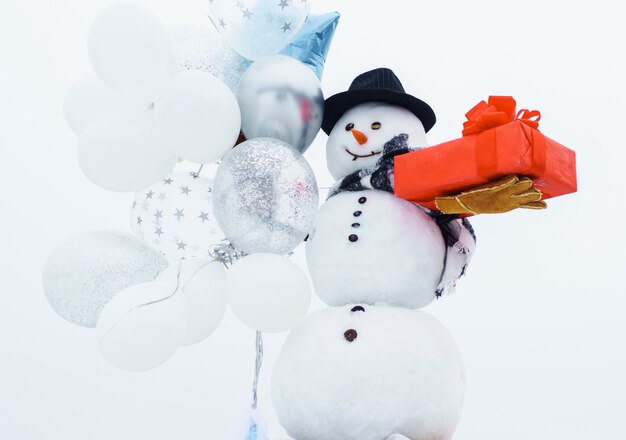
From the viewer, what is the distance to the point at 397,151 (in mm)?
1131

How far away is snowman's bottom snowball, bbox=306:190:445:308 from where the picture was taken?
1.07 metres

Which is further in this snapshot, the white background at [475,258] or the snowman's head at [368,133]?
the white background at [475,258]

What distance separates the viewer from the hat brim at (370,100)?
1.16m

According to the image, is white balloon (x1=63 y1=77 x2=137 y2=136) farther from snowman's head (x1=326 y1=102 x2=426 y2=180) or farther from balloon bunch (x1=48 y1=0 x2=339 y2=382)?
snowman's head (x1=326 y1=102 x2=426 y2=180)

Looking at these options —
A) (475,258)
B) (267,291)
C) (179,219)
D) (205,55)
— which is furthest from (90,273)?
(475,258)

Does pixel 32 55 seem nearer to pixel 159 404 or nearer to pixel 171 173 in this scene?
pixel 171 173

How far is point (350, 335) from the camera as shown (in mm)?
1016

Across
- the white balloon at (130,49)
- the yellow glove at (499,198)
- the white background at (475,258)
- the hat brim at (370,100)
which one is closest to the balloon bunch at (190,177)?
the white balloon at (130,49)

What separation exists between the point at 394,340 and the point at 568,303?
2.63ft

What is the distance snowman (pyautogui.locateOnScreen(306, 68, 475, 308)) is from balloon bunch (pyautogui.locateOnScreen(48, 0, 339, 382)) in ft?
0.37

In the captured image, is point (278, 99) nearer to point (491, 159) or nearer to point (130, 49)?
point (130, 49)

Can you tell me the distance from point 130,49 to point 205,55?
0.17 m

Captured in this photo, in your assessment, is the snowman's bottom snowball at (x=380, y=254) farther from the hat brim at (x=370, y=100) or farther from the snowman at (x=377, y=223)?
the hat brim at (x=370, y=100)

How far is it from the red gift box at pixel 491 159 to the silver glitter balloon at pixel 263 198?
196 mm
